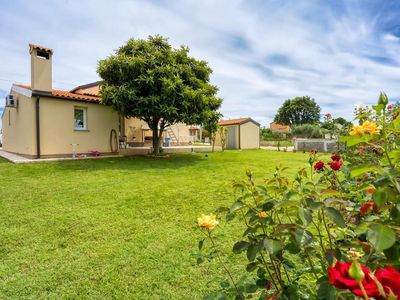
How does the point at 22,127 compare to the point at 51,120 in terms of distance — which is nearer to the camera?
the point at 51,120

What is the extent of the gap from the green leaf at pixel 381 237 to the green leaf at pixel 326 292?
0.24 meters

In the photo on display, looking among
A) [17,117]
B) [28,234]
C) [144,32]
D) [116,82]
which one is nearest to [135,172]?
[28,234]

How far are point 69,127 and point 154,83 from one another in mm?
5204

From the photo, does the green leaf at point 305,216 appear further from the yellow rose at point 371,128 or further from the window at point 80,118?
the window at point 80,118

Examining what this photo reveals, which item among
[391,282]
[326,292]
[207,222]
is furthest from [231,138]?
[391,282]

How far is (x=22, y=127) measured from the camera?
A: 13031 mm

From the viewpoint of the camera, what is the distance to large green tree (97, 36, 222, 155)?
11.6m

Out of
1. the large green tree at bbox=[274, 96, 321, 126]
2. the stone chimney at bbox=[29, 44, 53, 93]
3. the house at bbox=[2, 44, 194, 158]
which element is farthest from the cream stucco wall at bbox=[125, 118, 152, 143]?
the large green tree at bbox=[274, 96, 321, 126]

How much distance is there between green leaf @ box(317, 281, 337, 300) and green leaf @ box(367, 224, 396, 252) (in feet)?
0.80

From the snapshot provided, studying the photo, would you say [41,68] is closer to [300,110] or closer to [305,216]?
[305,216]

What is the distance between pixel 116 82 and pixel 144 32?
3280 mm

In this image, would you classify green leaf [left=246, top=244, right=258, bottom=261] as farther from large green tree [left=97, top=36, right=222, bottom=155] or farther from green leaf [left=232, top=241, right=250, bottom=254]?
large green tree [left=97, top=36, right=222, bottom=155]

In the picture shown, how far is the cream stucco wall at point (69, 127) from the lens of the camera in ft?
39.5

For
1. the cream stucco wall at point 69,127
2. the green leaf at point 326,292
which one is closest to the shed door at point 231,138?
the cream stucco wall at point 69,127
